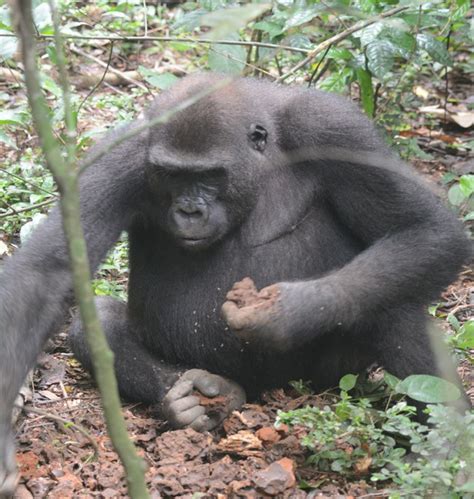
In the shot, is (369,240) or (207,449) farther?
(369,240)

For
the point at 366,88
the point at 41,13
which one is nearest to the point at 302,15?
the point at 366,88

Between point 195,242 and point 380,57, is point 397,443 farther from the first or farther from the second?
point 380,57

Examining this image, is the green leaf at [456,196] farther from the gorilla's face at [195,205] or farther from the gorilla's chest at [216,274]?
the gorilla's face at [195,205]

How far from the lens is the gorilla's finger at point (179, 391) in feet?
15.8

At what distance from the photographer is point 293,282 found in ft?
15.6

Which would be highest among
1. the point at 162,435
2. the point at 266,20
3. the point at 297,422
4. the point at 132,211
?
the point at 266,20

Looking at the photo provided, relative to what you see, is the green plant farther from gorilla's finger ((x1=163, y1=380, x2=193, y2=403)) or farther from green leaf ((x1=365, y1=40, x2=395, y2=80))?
green leaf ((x1=365, y1=40, x2=395, y2=80))

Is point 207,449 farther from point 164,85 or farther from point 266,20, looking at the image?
point 266,20

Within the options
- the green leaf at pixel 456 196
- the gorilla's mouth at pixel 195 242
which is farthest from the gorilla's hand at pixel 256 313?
the green leaf at pixel 456 196

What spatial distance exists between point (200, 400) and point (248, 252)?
0.79 m

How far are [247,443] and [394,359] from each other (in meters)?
0.87

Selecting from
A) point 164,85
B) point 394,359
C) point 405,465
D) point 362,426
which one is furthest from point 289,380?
point 164,85

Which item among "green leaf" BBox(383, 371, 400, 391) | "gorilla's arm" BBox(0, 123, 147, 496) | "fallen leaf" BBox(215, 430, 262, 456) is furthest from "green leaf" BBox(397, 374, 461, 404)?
"gorilla's arm" BBox(0, 123, 147, 496)

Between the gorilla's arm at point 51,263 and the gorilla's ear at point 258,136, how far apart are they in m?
0.55
